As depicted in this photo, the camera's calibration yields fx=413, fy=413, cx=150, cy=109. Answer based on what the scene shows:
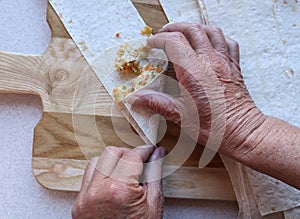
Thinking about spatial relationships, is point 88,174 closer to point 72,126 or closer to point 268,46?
point 72,126

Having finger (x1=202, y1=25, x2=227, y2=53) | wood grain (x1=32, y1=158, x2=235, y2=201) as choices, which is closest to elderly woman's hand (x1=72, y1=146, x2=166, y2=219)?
wood grain (x1=32, y1=158, x2=235, y2=201)

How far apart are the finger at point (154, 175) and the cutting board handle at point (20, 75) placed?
Answer: 48 centimetres

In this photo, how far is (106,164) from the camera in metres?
1.33

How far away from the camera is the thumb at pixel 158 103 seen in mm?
1376

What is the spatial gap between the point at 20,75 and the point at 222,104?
2.44 ft

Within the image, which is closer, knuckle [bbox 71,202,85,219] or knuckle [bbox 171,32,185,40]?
knuckle [bbox 71,202,85,219]

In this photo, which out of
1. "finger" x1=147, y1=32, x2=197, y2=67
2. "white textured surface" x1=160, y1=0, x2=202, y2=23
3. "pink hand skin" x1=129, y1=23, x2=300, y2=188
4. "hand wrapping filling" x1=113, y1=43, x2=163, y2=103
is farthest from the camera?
"white textured surface" x1=160, y1=0, x2=202, y2=23

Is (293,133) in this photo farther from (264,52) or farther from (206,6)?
(206,6)

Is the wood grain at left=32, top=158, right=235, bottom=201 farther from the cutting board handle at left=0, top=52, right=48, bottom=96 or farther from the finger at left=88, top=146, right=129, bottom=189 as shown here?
the cutting board handle at left=0, top=52, right=48, bottom=96

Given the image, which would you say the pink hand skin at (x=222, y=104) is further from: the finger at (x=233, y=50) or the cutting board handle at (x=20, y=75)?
the cutting board handle at (x=20, y=75)

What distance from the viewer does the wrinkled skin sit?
4.33ft

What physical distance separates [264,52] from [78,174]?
82 cm

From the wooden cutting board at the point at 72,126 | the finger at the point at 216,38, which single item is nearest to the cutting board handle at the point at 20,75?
the wooden cutting board at the point at 72,126

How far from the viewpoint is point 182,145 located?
59.3 inches
